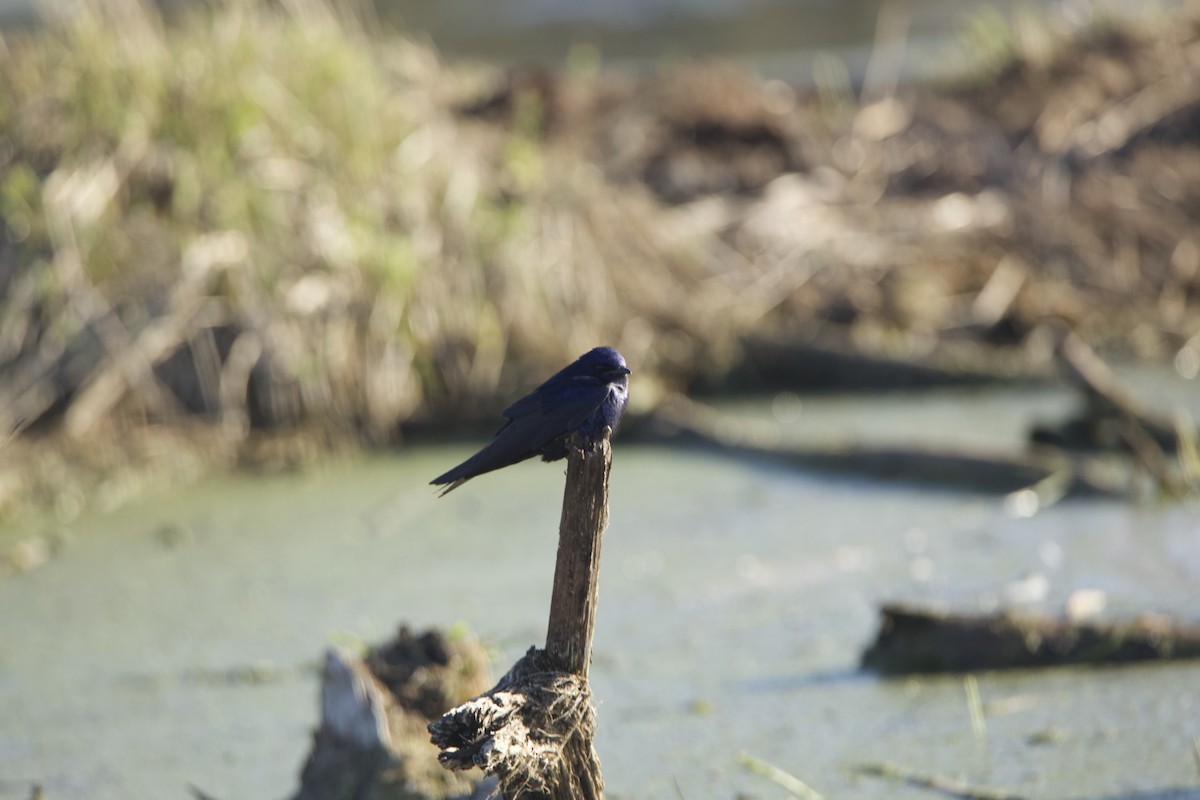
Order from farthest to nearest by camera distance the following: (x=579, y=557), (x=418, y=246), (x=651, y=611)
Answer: (x=418, y=246), (x=651, y=611), (x=579, y=557)

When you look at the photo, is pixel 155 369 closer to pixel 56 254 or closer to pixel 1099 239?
pixel 56 254

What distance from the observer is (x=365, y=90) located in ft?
18.0

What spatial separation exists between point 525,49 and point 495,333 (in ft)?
21.7

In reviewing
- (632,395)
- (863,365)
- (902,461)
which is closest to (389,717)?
(902,461)

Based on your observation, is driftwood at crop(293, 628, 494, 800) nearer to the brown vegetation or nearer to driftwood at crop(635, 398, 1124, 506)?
driftwood at crop(635, 398, 1124, 506)

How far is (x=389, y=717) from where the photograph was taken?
2.47 metres

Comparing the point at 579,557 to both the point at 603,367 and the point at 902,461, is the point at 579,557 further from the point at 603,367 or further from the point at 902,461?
the point at 902,461

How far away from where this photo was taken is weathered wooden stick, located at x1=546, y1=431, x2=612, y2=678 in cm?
194

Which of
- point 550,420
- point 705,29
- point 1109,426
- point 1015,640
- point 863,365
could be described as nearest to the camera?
point 550,420

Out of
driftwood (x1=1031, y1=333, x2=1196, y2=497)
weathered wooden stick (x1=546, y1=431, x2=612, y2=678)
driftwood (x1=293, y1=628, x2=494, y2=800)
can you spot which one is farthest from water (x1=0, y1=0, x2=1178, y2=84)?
weathered wooden stick (x1=546, y1=431, x2=612, y2=678)

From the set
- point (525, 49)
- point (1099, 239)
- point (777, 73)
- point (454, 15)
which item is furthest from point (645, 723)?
point (454, 15)

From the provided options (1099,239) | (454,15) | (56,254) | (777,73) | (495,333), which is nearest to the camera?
(56,254)

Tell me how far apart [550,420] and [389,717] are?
0.63m

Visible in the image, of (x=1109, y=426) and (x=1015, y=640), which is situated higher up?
(x=1109, y=426)
